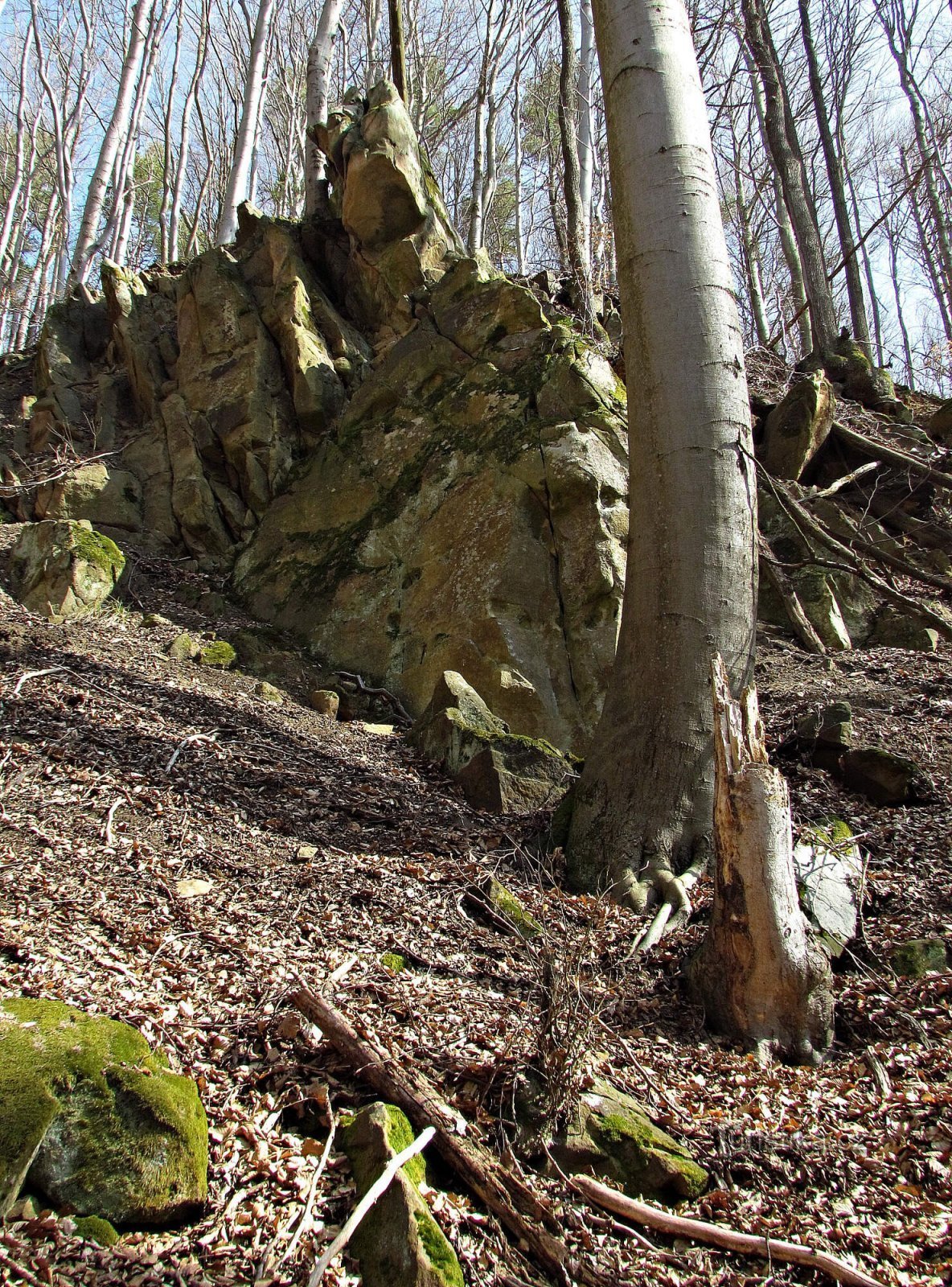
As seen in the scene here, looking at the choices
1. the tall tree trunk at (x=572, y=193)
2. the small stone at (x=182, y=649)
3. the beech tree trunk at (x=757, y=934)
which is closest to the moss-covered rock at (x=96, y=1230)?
the beech tree trunk at (x=757, y=934)

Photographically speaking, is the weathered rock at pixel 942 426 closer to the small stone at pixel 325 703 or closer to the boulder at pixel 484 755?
the boulder at pixel 484 755

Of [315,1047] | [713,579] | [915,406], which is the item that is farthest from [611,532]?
[915,406]

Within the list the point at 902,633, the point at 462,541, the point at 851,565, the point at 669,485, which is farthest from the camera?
the point at 902,633

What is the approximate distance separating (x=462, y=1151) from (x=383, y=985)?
0.81 m

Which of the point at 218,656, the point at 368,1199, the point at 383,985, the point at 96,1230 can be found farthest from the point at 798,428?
the point at 96,1230

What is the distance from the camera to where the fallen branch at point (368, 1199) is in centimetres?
167

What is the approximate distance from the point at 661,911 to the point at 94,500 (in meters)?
7.14

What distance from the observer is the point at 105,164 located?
12.2 metres

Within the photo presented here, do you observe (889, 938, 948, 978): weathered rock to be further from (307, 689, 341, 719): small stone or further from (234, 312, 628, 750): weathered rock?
(307, 689, 341, 719): small stone

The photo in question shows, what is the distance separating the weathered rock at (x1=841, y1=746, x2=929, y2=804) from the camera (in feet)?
A: 13.8

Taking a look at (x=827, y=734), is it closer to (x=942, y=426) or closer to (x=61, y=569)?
(x=61, y=569)

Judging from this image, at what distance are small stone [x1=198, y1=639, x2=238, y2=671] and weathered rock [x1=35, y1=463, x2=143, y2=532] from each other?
234cm

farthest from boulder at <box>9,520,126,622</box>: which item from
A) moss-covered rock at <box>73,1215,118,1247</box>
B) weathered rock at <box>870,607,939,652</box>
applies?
weathered rock at <box>870,607,939,652</box>

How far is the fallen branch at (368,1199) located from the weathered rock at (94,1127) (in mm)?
356
